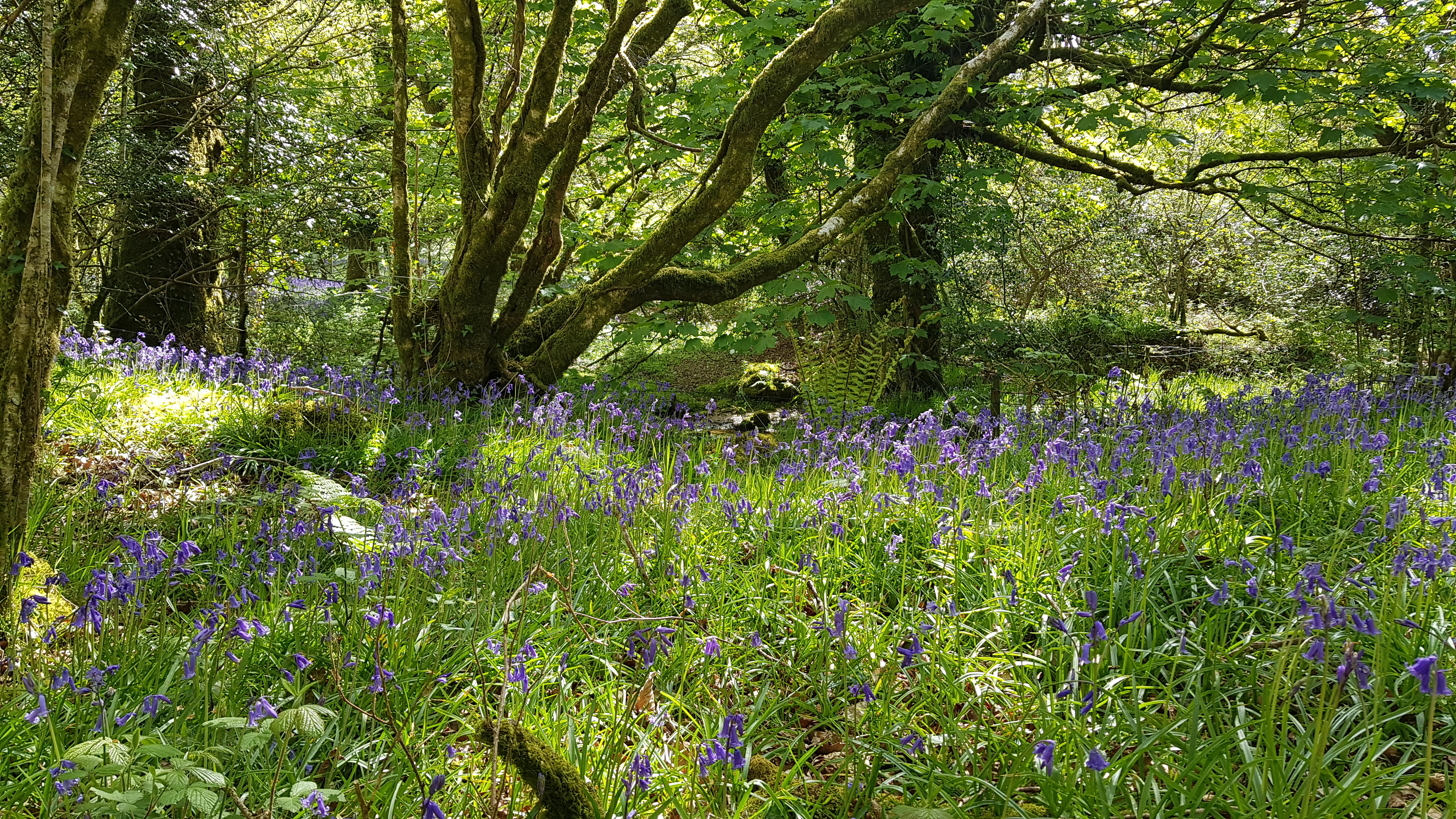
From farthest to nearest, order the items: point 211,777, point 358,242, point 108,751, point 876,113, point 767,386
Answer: point 358,242, point 767,386, point 876,113, point 108,751, point 211,777

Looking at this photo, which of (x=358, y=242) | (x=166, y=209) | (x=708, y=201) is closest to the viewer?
(x=708, y=201)

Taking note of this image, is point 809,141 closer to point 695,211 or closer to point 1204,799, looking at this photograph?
point 695,211

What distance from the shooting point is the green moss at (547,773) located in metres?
1.65

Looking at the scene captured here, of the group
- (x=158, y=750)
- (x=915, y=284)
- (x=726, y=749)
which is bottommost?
(x=726, y=749)

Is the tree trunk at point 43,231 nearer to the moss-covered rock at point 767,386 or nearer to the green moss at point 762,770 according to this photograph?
the green moss at point 762,770

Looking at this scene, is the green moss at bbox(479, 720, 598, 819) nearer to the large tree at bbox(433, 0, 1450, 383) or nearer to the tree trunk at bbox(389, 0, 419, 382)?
the large tree at bbox(433, 0, 1450, 383)

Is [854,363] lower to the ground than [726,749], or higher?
higher

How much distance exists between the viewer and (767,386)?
30.1 ft

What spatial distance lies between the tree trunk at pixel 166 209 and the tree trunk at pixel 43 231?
20.0 feet

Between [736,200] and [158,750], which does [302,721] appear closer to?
[158,750]

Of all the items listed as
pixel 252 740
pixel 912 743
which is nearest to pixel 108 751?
pixel 252 740

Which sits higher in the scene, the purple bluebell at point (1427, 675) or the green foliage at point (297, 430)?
the purple bluebell at point (1427, 675)

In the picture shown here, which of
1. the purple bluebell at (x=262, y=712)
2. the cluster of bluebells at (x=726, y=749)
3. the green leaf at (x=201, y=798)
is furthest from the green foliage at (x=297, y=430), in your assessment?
the cluster of bluebells at (x=726, y=749)

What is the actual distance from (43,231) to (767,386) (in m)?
7.30
